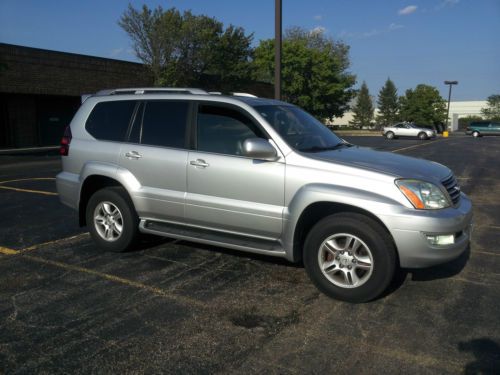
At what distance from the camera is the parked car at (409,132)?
40.7 meters

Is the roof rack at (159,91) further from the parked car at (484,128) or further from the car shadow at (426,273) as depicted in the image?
the parked car at (484,128)

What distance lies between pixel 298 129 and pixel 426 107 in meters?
75.8

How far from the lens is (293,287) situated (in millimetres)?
4406

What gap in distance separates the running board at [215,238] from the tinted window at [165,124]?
896 millimetres

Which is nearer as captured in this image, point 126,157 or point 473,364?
point 473,364

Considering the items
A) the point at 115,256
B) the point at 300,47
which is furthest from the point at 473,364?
the point at 300,47

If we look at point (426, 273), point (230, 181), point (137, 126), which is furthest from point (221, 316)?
point (137, 126)

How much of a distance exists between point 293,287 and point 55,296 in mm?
2182

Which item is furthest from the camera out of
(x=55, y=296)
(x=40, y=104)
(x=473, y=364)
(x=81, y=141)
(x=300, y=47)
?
(x=300, y=47)

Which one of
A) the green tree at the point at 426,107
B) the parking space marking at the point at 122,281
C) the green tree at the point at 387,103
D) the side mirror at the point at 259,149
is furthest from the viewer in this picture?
the green tree at the point at 387,103

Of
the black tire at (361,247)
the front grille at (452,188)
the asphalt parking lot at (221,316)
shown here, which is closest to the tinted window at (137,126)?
the asphalt parking lot at (221,316)

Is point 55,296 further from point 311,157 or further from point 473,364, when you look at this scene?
point 473,364

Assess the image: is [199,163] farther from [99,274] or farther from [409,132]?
[409,132]

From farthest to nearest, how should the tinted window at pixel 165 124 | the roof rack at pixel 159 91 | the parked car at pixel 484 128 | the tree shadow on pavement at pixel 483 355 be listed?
1. the parked car at pixel 484 128
2. the roof rack at pixel 159 91
3. the tinted window at pixel 165 124
4. the tree shadow on pavement at pixel 483 355
